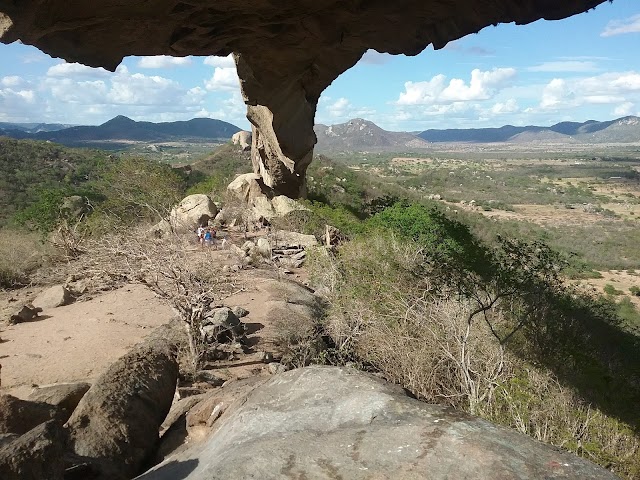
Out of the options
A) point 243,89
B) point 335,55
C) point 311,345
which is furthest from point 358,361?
point 243,89

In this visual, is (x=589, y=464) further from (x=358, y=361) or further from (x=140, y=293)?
(x=140, y=293)

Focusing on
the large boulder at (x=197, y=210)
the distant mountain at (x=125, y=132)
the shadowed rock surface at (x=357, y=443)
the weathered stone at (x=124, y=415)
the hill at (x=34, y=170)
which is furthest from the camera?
the distant mountain at (x=125, y=132)

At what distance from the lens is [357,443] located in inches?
114

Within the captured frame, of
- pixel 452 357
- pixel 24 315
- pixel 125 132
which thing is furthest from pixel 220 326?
pixel 125 132

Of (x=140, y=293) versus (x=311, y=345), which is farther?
(x=140, y=293)

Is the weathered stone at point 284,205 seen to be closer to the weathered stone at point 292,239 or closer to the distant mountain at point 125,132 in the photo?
the weathered stone at point 292,239

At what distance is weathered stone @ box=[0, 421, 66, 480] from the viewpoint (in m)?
2.85

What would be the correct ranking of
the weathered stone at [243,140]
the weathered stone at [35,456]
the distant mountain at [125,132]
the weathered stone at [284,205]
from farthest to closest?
the distant mountain at [125,132] → the weathered stone at [243,140] → the weathered stone at [284,205] → the weathered stone at [35,456]

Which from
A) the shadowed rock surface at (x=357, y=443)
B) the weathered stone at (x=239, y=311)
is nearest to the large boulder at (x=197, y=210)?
the weathered stone at (x=239, y=311)

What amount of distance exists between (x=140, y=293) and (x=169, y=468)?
10633mm

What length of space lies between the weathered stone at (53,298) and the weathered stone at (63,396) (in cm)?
811

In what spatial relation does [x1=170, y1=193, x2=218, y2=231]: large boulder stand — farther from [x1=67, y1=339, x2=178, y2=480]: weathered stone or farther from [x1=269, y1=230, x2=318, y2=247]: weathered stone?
[x1=67, y1=339, x2=178, y2=480]: weathered stone

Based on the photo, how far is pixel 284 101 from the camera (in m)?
15.3

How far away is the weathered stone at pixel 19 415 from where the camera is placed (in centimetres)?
427
